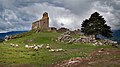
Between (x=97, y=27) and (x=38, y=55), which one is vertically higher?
(x=97, y=27)

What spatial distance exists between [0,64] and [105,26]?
214 ft

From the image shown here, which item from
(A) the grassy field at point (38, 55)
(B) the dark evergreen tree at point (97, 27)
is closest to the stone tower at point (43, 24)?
(B) the dark evergreen tree at point (97, 27)

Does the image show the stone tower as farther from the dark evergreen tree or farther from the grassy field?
the grassy field

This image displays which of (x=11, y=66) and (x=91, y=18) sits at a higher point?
(x=91, y=18)

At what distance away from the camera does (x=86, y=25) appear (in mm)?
119312

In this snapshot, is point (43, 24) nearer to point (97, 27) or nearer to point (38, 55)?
point (97, 27)

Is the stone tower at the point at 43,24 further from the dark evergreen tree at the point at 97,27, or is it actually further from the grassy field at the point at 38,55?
the grassy field at the point at 38,55

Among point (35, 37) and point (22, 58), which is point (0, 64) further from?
point (35, 37)

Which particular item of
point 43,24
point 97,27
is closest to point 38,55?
point 97,27

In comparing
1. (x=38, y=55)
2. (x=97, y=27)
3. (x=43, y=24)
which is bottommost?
(x=38, y=55)

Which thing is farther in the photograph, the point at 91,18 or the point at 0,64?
the point at 91,18

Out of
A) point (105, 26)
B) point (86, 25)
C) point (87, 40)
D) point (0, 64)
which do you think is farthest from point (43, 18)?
point (0, 64)

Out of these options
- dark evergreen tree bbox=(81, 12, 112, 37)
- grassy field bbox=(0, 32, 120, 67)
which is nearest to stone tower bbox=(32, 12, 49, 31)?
dark evergreen tree bbox=(81, 12, 112, 37)

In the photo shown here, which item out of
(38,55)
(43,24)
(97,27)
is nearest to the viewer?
(38,55)
